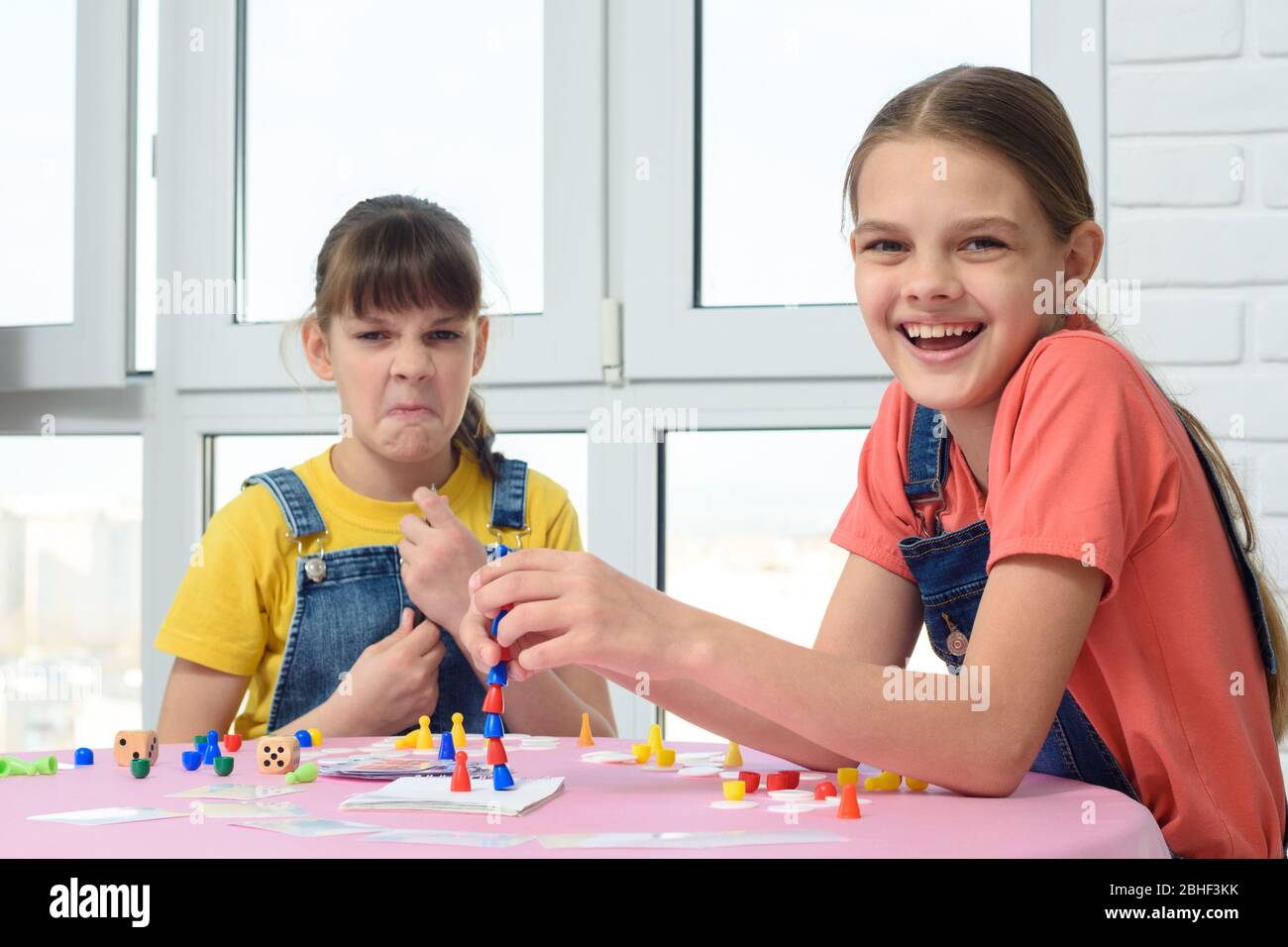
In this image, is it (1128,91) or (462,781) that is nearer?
(462,781)

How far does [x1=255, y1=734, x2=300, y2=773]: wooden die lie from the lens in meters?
0.92

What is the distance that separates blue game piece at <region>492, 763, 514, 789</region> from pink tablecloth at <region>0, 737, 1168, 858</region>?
35mm

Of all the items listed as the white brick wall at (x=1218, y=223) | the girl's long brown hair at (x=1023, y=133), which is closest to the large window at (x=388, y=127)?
the white brick wall at (x=1218, y=223)

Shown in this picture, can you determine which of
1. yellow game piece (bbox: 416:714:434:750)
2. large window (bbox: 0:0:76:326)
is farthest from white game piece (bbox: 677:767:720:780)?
large window (bbox: 0:0:76:326)

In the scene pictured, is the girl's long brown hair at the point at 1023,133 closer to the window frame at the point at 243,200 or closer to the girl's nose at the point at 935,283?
the girl's nose at the point at 935,283

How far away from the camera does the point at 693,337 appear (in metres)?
1.81

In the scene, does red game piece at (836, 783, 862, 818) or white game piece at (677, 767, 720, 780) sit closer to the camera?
red game piece at (836, 783, 862, 818)

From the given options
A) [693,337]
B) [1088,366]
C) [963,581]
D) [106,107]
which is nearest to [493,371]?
[693,337]

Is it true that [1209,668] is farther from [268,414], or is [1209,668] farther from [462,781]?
[268,414]

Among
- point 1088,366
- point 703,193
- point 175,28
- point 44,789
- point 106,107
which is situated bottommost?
point 44,789

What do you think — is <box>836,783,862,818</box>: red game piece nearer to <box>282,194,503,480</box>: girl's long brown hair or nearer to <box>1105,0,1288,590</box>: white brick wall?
<box>282,194,503,480</box>: girl's long brown hair

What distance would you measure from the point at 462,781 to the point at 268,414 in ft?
4.16

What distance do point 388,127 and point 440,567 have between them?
899 mm

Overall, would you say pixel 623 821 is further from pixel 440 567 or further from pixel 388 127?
pixel 388 127
